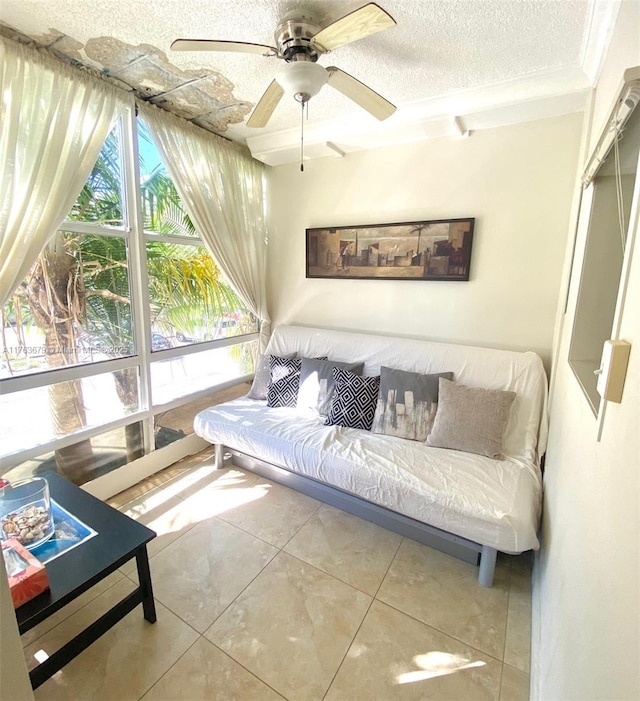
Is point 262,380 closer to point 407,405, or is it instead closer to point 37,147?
point 407,405

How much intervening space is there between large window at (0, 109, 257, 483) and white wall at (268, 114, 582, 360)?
1.12 meters

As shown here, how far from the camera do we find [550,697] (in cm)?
101

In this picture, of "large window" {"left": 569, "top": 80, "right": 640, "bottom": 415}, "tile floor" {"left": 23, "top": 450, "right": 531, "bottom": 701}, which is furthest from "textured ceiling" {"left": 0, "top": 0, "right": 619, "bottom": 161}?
"tile floor" {"left": 23, "top": 450, "right": 531, "bottom": 701}

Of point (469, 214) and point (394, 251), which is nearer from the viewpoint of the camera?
point (469, 214)

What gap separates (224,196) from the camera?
2.77 m

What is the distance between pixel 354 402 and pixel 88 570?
161cm

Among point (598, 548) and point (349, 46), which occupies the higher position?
point (349, 46)

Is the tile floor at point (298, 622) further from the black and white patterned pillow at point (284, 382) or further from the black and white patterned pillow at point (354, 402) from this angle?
the black and white patterned pillow at point (284, 382)

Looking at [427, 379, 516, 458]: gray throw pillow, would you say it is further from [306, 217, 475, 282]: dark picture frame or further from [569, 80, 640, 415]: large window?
[306, 217, 475, 282]: dark picture frame

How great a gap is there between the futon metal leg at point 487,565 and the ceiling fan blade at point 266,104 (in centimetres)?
236

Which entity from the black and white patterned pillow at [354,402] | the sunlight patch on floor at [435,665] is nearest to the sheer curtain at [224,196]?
the black and white patterned pillow at [354,402]

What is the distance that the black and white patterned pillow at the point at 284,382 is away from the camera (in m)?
2.62

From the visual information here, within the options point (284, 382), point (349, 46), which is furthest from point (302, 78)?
point (284, 382)

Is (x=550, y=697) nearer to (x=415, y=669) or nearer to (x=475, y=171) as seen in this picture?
(x=415, y=669)
